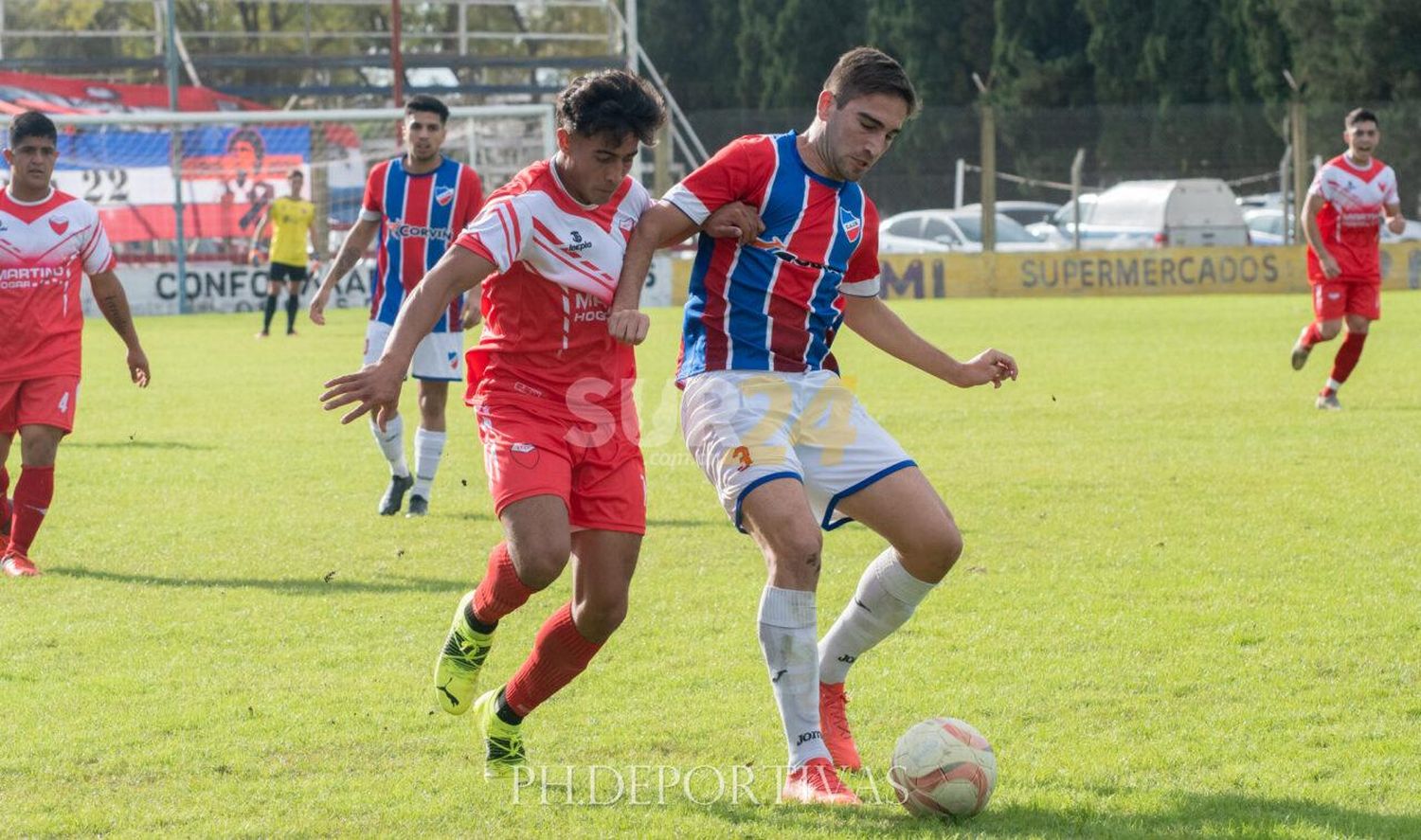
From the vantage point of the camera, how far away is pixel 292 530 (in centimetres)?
856

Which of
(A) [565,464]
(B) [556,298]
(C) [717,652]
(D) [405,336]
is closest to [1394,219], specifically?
(C) [717,652]

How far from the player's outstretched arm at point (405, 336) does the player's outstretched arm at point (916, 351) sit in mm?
1167

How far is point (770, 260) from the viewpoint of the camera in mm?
4777

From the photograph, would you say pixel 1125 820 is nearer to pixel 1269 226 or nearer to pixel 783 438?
pixel 783 438

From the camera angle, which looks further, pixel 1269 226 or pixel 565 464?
pixel 1269 226

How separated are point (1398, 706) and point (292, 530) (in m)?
5.29

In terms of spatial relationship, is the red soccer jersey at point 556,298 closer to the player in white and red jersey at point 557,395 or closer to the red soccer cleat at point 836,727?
the player in white and red jersey at point 557,395

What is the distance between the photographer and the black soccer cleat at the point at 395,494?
29.9 ft

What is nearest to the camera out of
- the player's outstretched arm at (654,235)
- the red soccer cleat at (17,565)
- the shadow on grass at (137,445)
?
the player's outstretched arm at (654,235)

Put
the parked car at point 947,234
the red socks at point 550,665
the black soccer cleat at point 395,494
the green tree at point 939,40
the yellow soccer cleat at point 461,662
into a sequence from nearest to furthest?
the red socks at point 550,665
the yellow soccer cleat at point 461,662
the black soccer cleat at point 395,494
the parked car at point 947,234
the green tree at point 939,40

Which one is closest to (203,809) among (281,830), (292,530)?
(281,830)

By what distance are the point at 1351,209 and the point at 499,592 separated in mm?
10298

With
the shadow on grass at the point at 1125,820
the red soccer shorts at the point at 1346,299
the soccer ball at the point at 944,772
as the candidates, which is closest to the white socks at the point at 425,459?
the shadow on grass at the point at 1125,820

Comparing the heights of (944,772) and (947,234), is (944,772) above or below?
above
